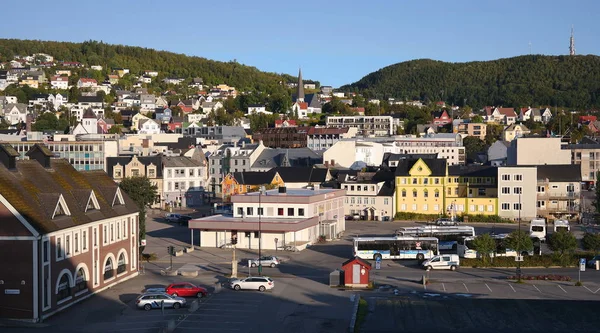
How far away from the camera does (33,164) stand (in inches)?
1240

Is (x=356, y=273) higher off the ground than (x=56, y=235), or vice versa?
(x=56, y=235)

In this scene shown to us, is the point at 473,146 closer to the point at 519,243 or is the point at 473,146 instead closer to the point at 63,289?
the point at 519,243

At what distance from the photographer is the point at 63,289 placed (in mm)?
28969

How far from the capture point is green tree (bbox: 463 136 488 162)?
4582 inches

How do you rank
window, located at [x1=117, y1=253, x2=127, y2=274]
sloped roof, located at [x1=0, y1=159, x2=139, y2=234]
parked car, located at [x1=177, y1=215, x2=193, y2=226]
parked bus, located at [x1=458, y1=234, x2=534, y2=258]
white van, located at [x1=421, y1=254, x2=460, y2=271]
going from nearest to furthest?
sloped roof, located at [x1=0, y1=159, x2=139, y2=234], window, located at [x1=117, y1=253, x2=127, y2=274], white van, located at [x1=421, y1=254, x2=460, y2=271], parked bus, located at [x1=458, y1=234, x2=534, y2=258], parked car, located at [x1=177, y1=215, x2=193, y2=226]

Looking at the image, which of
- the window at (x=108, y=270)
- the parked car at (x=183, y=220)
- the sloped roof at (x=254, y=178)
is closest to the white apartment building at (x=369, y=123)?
the sloped roof at (x=254, y=178)

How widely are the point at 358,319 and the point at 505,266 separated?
→ 15.3 metres

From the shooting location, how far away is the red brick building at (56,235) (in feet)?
88.1

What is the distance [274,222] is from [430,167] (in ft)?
77.1

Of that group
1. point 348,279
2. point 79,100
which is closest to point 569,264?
point 348,279

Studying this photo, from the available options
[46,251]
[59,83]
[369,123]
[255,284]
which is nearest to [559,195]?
[255,284]

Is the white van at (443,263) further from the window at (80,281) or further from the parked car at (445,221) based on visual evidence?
the parked car at (445,221)

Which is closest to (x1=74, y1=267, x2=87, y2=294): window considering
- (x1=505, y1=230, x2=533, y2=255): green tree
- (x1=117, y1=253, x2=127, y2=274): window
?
(x1=117, y1=253, x2=127, y2=274): window

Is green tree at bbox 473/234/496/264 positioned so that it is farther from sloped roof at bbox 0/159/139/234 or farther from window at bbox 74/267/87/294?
window at bbox 74/267/87/294
